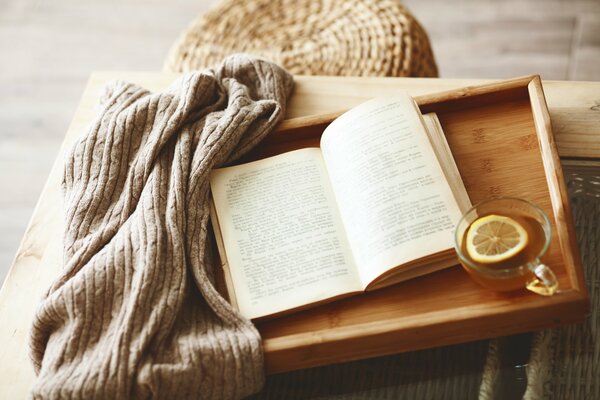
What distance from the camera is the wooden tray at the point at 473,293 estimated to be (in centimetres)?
78

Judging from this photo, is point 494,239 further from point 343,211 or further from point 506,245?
point 343,211

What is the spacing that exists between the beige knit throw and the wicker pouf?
329mm

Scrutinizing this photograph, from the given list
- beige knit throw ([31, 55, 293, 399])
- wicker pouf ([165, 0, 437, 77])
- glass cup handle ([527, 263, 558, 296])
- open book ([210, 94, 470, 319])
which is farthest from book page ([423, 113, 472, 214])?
wicker pouf ([165, 0, 437, 77])

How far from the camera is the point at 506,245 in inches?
31.1

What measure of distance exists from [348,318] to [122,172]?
0.39 metres

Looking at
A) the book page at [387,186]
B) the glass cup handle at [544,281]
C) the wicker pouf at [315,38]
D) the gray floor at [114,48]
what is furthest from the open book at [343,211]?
the gray floor at [114,48]

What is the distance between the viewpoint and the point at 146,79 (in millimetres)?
1206

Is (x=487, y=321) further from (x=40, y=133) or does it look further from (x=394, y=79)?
(x=40, y=133)

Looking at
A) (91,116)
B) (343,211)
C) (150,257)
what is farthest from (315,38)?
(150,257)

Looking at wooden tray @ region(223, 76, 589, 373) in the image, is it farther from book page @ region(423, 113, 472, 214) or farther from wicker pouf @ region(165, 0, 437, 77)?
wicker pouf @ region(165, 0, 437, 77)

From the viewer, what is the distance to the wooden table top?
0.92 meters

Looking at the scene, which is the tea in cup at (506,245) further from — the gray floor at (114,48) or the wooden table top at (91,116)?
the gray floor at (114,48)

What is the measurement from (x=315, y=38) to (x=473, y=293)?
763mm

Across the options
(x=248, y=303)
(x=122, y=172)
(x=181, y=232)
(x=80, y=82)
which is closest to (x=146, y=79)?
(x=122, y=172)
